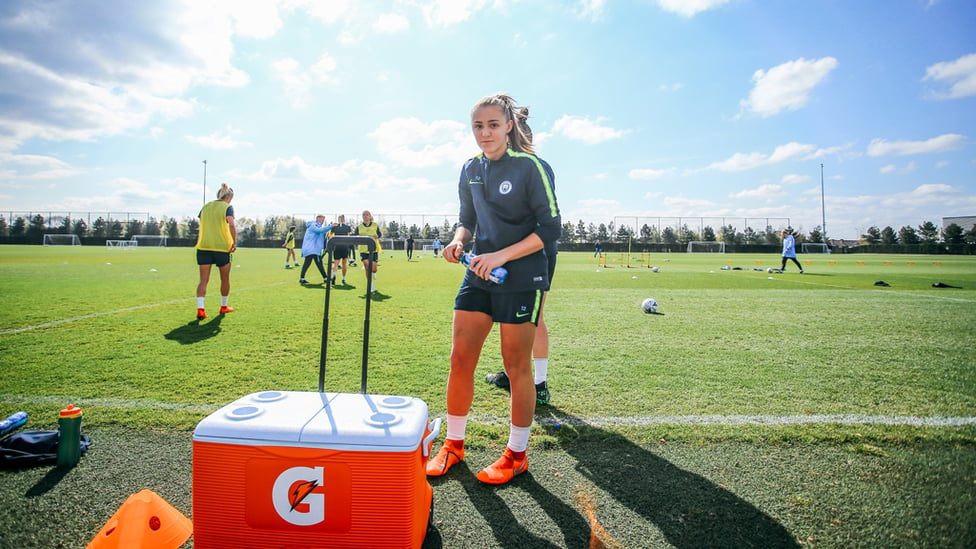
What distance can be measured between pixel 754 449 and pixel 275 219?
88769 millimetres

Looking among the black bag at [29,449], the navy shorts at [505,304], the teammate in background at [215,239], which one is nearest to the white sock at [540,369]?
the navy shorts at [505,304]

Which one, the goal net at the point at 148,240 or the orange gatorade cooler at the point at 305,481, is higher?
the goal net at the point at 148,240

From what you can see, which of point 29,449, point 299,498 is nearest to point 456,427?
point 299,498

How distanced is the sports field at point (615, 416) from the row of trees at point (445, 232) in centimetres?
6164

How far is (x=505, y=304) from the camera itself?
8.21ft

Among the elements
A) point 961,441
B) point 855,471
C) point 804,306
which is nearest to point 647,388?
point 855,471

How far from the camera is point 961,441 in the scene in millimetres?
2973

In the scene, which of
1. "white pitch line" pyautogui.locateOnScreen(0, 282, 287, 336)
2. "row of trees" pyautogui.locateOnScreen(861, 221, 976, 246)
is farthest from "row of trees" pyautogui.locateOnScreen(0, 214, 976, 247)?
"white pitch line" pyautogui.locateOnScreen(0, 282, 287, 336)

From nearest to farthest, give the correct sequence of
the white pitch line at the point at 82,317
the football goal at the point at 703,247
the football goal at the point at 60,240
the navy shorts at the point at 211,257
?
the white pitch line at the point at 82,317
the navy shorts at the point at 211,257
the football goal at the point at 60,240
the football goal at the point at 703,247

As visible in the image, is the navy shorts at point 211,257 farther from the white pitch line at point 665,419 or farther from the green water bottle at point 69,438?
the green water bottle at point 69,438

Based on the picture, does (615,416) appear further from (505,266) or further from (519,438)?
(505,266)

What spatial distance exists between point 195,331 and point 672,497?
6106 millimetres

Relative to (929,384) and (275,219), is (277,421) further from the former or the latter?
(275,219)

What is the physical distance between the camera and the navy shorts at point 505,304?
2494 millimetres
